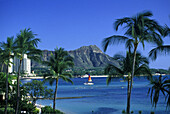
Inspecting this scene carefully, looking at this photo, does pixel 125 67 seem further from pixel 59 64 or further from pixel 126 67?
pixel 59 64

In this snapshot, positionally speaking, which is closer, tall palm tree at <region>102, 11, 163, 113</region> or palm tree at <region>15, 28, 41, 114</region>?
tall palm tree at <region>102, 11, 163, 113</region>

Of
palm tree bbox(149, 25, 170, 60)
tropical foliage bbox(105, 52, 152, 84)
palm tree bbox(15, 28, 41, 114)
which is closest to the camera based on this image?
palm tree bbox(149, 25, 170, 60)

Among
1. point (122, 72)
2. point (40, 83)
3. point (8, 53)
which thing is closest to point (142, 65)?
point (122, 72)

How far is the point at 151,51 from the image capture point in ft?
40.4

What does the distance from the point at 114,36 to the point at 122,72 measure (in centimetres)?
489

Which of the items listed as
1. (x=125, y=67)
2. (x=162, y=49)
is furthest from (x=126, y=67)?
(x=162, y=49)

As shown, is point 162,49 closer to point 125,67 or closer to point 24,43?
point 125,67

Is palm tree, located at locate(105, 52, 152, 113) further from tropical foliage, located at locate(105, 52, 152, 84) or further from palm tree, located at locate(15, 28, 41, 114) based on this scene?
palm tree, located at locate(15, 28, 41, 114)

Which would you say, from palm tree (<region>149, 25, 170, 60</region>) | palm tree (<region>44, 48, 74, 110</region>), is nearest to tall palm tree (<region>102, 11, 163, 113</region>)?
palm tree (<region>149, 25, 170, 60</region>)

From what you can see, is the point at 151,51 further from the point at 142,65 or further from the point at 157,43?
the point at 142,65

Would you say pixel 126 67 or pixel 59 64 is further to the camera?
pixel 59 64

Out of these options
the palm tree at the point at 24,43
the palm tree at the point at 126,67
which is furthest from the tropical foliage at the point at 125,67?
the palm tree at the point at 24,43

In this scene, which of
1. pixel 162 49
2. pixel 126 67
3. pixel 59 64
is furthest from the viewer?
pixel 59 64

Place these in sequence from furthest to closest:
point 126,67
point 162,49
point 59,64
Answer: point 59,64
point 126,67
point 162,49
